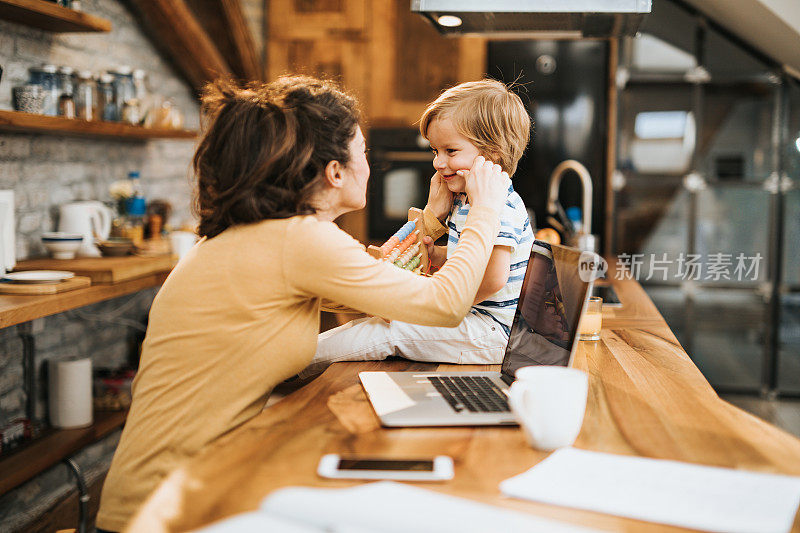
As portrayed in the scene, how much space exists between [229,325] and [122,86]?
2.42 m

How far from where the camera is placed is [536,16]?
215 centimetres

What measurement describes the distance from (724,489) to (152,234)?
3.23m

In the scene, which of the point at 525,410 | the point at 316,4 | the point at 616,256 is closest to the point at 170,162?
the point at 316,4

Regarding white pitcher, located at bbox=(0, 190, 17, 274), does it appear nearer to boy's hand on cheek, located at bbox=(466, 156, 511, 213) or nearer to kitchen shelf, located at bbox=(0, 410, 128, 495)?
kitchen shelf, located at bbox=(0, 410, 128, 495)

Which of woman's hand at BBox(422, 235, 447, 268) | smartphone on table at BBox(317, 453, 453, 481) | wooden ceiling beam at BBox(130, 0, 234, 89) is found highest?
wooden ceiling beam at BBox(130, 0, 234, 89)

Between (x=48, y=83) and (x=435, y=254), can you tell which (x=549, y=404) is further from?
(x=48, y=83)

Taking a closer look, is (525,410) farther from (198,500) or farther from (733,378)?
(733,378)

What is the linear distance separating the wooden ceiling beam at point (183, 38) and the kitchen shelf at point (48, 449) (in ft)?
6.26

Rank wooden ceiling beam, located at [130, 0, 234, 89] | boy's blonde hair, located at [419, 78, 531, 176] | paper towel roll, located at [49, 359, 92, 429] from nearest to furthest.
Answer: boy's blonde hair, located at [419, 78, 531, 176]
paper towel roll, located at [49, 359, 92, 429]
wooden ceiling beam, located at [130, 0, 234, 89]

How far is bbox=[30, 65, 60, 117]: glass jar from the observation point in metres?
2.83

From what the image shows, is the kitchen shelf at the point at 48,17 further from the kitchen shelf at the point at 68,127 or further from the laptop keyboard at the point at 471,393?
the laptop keyboard at the point at 471,393

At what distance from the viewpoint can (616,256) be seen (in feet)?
15.7

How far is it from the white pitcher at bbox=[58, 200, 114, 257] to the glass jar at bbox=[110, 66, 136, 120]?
1.39 ft

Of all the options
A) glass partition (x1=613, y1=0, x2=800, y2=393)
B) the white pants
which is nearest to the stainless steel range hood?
the white pants
